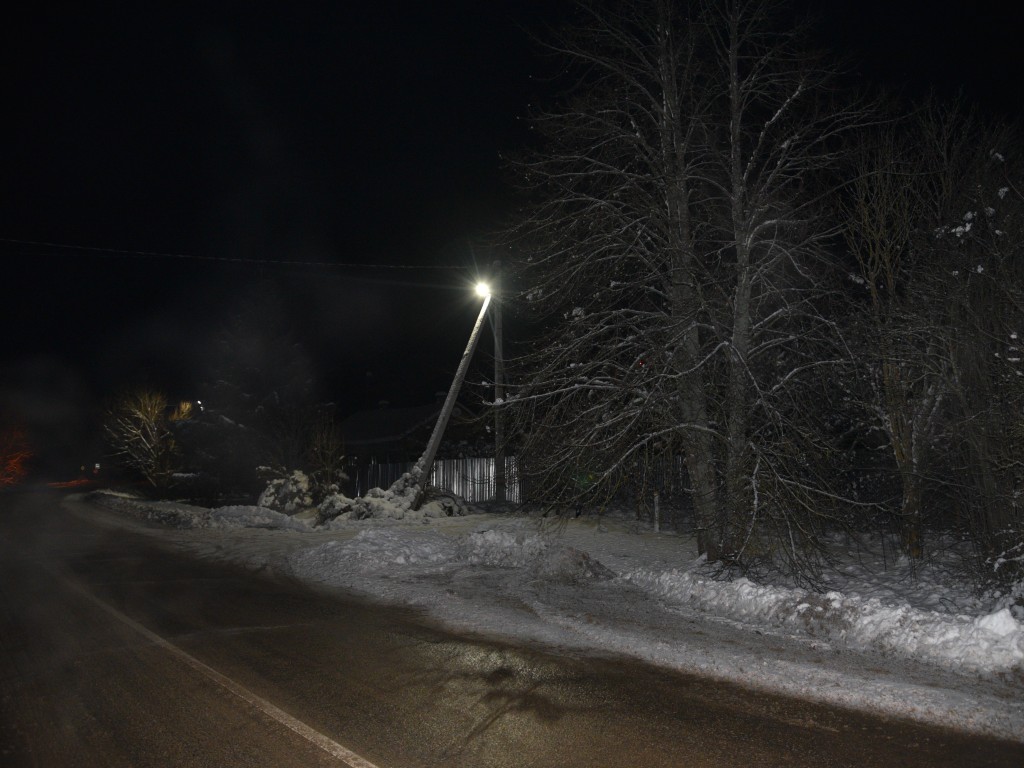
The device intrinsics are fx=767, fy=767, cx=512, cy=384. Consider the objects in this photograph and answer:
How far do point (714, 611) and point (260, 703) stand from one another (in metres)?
5.62

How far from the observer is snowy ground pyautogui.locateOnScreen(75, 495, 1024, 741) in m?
6.48

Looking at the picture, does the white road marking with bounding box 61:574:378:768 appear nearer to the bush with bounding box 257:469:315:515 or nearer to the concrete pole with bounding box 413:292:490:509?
the concrete pole with bounding box 413:292:490:509

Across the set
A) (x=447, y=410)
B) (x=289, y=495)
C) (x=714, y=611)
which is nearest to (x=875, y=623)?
(x=714, y=611)

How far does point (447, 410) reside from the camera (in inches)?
924

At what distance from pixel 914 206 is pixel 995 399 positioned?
13.1ft

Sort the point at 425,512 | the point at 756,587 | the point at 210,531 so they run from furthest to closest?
1. the point at 425,512
2. the point at 210,531
3. the point at 756,587

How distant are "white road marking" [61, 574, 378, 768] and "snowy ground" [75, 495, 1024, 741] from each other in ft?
9.94

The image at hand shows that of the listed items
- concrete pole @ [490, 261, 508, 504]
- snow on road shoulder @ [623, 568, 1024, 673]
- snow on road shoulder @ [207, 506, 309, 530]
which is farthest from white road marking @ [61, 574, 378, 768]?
snow on road shoulder @ [207, 506, 309, 530]

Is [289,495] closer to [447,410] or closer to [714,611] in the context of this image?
[447,410]

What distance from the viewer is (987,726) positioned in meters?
5.54

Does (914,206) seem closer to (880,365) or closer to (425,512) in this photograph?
(880,365)

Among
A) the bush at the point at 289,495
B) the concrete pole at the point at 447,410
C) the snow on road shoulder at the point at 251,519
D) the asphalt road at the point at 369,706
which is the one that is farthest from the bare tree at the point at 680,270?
the bush at the point at 289,495

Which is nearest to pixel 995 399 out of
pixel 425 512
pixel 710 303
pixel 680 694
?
pixel 710 303

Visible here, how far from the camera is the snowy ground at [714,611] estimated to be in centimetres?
648
